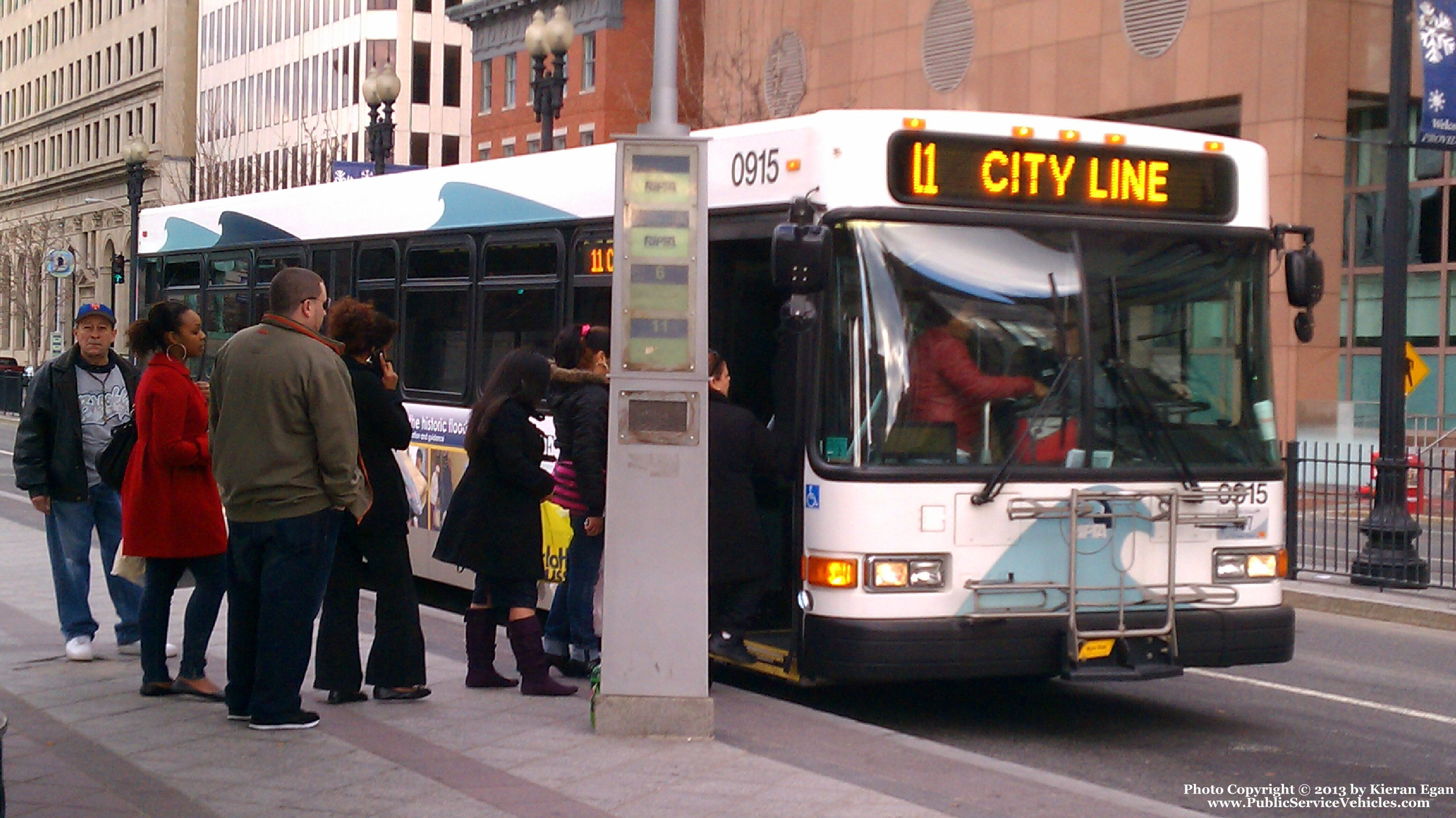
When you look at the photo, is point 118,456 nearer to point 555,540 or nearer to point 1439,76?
point 555,540

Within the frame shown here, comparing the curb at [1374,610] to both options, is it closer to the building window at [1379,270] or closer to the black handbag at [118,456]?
the black handbag at [118,456]

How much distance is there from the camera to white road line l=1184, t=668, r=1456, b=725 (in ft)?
29.9

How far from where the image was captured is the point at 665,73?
775 centimetres

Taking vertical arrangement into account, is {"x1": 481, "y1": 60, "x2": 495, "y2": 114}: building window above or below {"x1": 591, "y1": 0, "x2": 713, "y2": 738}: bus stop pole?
above

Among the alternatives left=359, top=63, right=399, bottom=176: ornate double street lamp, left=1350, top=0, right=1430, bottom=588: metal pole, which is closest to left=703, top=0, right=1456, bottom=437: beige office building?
left=1350, top=0, right=1430, bottom=588: metal pole

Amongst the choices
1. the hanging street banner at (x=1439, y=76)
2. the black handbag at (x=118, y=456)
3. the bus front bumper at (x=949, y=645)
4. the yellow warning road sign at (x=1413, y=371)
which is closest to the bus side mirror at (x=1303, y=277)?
the bus front bumper at (x=949, y=645)

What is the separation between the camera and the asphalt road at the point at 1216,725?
7.46m

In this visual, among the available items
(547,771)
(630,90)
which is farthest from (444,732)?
(630,90)

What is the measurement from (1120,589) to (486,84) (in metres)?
55.5

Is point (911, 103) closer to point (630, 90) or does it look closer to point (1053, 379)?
point (630, 90)

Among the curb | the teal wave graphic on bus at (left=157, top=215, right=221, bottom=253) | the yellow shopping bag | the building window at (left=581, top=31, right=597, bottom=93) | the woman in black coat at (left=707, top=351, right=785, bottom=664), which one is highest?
the building window at (left=581, top=31, right=597, bottom=93)

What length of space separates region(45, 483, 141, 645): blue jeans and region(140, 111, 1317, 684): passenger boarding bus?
3372 mm

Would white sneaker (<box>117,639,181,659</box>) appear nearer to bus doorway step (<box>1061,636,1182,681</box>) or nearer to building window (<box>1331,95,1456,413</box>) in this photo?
bus doorway step (<box>1061,636,1182,681</box>)

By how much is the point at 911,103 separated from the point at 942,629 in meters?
29.5
